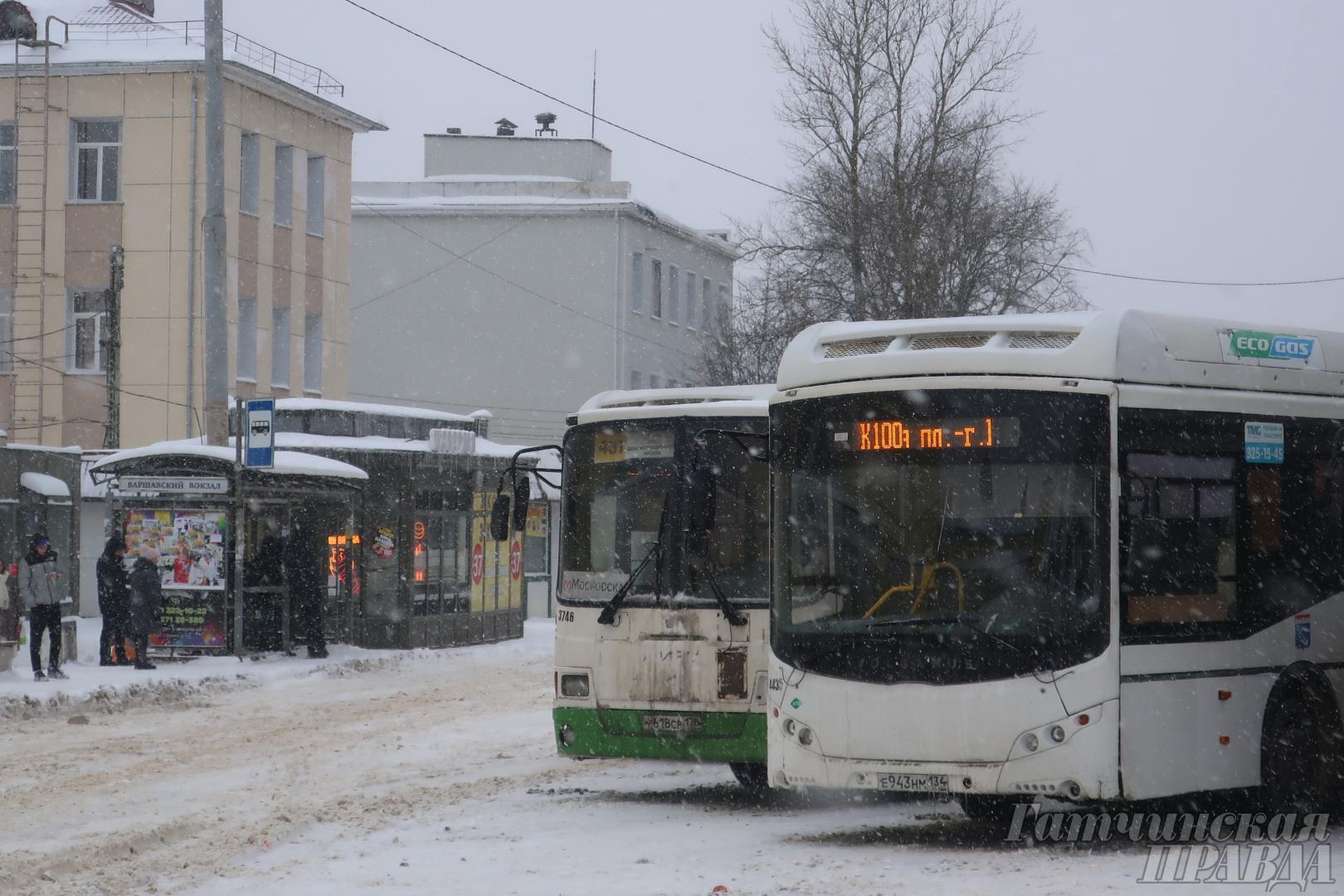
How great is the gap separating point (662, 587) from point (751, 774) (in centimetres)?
174

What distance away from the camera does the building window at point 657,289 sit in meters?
60.9

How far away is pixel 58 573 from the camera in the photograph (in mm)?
23016

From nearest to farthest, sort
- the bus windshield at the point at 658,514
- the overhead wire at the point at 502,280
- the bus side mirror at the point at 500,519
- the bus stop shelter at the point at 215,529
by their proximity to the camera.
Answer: the bus windshield at the point at 658,514 < the bus side mirror at the point at 500,519 < the bus stop shelter at the point at 215,529 < the overhead wire at the point at 502,280

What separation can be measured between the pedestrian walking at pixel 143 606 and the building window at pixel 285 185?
21.5 metres

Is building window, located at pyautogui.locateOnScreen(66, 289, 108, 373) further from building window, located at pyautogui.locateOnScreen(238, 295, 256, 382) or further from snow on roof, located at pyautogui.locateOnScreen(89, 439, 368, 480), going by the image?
snow on roof, located at pyautogui.locateOnScreen(89, 439, 368, 480)

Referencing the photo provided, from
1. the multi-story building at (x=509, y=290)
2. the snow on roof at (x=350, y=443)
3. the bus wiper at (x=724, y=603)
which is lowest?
the bus wiper at (x=724, y=603)

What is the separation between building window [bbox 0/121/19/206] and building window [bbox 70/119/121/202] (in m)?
1.23

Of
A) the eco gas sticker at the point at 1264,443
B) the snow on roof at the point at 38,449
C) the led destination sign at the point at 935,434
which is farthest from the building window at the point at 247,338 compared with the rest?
the eco gas sticker at the point at 1264,443

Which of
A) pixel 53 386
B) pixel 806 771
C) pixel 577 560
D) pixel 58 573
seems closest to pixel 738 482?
pixel 577 560

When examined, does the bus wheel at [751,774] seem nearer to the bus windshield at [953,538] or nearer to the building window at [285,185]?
the bus windshield at [953,538]

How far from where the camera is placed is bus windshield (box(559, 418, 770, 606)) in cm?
1308

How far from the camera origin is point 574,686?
43.8 feet

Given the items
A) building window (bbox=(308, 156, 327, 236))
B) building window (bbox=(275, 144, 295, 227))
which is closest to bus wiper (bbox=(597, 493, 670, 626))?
building window (bbox=(275, 144, 295, 227))

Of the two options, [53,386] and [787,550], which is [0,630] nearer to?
[787,550]
